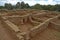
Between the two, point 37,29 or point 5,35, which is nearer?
point 5,35

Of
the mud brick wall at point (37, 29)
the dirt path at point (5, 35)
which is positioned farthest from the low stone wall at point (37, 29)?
the dirt path at point (5, 35)

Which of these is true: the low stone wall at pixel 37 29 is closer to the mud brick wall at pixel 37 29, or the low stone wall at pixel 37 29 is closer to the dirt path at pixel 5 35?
the mud brick wall at pixel 37 29

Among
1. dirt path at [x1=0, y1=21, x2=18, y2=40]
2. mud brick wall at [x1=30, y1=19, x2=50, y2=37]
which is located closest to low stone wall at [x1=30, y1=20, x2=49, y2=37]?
mud brick wall at [x1=30, y1=19, x2=50, y2=37]

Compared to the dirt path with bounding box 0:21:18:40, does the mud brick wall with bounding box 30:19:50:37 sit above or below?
above

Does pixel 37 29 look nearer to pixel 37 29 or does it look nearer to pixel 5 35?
pixel 37 29

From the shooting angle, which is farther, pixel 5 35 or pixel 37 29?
pixel 37 29

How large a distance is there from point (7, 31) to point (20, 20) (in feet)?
5.96

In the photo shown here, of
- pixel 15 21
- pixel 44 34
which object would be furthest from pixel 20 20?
pixel 44 34

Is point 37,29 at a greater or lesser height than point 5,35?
greater

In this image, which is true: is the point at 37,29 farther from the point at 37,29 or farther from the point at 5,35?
the point at 5,35

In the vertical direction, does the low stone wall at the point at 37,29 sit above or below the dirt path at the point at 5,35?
above

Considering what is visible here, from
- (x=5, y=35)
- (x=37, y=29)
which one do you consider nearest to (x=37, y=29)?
(x=37, y=29)

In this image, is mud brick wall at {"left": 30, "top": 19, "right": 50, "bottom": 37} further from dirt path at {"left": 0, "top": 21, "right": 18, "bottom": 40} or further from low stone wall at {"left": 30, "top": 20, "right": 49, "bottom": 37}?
dirt path at {"left": 0, "top": 21, "right": 18, "bottom": 40}

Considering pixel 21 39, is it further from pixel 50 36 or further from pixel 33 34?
pixel 50 36
